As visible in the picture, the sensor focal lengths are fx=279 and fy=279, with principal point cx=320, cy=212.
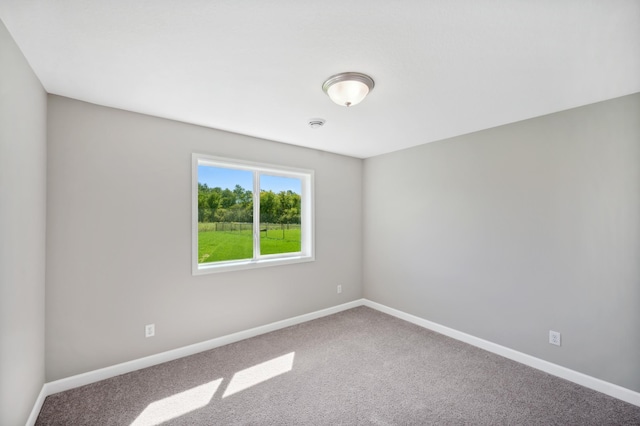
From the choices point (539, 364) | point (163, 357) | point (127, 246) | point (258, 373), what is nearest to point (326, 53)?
point (127, 246)

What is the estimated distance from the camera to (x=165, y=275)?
8.97 ft

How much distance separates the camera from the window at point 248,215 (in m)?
3.08

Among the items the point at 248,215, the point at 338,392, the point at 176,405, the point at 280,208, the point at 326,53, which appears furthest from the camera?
the point at 280,208

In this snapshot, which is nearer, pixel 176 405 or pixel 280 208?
pixel 176 405

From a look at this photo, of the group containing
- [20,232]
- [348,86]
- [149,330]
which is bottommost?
[149,330]

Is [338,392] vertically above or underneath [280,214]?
underneath

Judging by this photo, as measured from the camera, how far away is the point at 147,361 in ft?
8.55

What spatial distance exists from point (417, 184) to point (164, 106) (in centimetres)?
302

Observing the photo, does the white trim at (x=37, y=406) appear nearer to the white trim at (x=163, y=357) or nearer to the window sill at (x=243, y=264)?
the white trim at (x=163, y=357)

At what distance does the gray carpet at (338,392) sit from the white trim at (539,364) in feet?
0.22

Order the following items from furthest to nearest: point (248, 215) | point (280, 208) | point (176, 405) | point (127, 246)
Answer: point (280, 208)
point (248, 215)
point (127, 246)
point (176, 405)

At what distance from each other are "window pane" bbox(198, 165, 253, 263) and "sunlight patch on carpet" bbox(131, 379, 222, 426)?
4.16ft

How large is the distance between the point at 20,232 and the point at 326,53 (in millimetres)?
2154

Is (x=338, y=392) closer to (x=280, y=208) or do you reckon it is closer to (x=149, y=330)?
(x=149, y=330)
